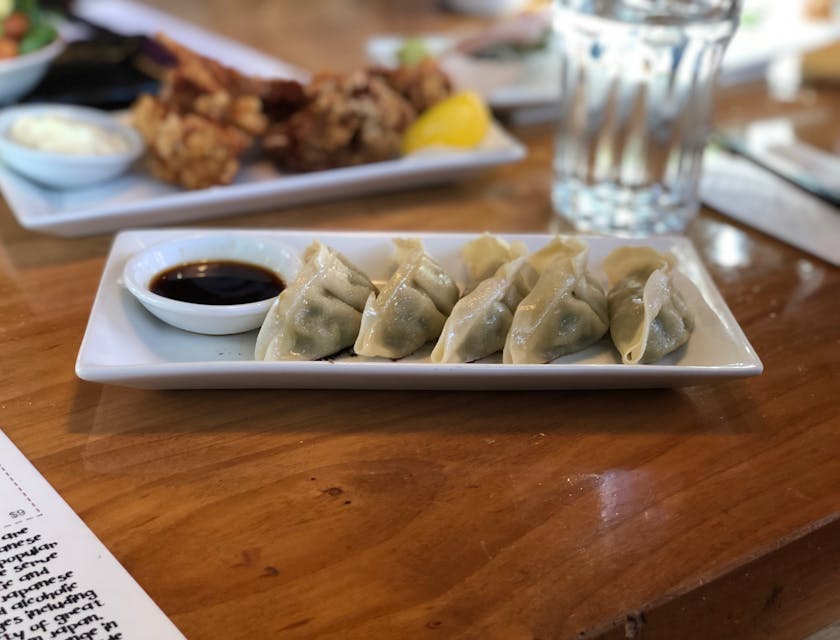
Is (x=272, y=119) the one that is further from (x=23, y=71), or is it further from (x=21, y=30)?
(x=21, y=30)

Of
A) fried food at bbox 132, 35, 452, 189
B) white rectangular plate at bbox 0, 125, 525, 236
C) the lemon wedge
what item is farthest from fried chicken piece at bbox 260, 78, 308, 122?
the lemon wedge

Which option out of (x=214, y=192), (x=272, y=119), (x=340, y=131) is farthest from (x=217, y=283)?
(x=272, y=119)

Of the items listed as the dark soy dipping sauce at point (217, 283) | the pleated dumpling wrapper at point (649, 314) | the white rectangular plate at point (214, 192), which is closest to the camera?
the pleated dumpling wrapper at point (649, 314)

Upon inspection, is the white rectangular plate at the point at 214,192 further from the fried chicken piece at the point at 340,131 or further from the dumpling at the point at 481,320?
the dumpling at the point at 481,320

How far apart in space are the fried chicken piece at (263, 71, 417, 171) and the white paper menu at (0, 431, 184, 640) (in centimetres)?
112

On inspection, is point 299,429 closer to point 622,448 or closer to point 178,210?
point 622,448

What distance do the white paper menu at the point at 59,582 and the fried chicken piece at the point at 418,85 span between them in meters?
1.40

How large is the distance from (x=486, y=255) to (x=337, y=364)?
1.38 feet

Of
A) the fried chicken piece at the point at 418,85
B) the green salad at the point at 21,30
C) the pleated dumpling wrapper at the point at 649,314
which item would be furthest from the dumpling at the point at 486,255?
the green salad at the point at 21,30

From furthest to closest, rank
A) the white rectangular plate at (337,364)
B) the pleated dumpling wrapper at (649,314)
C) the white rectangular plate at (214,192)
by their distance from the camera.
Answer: the white rectangular plate at (214,192) < the pleated dumpling wrapper at (649,314) < the white rectangular plate at (337,364)

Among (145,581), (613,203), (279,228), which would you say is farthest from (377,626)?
(613,203)

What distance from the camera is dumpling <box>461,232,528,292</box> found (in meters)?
1.61

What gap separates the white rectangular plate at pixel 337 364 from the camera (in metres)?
1.32

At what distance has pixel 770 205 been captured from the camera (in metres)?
2.20
